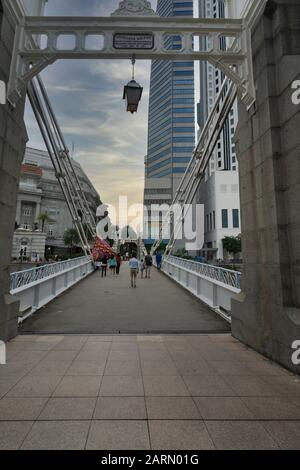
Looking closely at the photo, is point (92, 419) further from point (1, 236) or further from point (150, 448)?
point (1, 236)

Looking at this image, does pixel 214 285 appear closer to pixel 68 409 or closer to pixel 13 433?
pixel 68 409

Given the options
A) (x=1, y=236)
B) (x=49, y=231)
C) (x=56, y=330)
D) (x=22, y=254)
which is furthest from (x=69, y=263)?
(x=49, y=231)

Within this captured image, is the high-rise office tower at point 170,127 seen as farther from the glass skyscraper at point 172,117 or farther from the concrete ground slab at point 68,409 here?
the concrete ground slab at point 68,409

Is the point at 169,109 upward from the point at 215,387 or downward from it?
upward

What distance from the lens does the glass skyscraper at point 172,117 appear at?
83.8 metres

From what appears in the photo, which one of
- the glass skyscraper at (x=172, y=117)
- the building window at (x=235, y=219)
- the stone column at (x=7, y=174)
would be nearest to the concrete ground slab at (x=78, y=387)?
the stone column at (x=7, y=174)

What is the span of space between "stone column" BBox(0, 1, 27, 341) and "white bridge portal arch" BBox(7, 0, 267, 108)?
0.22 metres

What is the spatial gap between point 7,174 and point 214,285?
6253 mm

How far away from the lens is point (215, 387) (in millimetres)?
3082

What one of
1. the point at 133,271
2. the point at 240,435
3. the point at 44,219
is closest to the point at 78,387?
the point at 240,435

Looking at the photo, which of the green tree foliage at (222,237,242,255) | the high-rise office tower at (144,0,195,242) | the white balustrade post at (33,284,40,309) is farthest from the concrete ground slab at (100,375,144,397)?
the high-rise office tower at (144,0,195,242)

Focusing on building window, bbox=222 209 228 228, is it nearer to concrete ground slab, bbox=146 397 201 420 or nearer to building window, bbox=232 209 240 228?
building window, bbox=232 209 240 228

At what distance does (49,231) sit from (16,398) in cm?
7004

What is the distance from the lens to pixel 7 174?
4469mm
